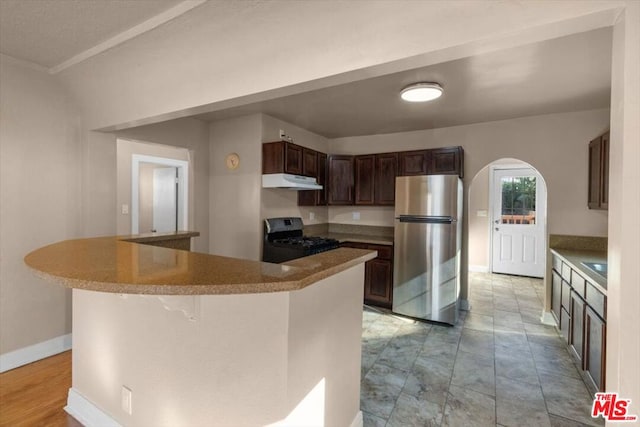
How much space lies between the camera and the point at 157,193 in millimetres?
4824

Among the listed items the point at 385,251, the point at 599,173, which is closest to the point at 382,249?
the point at 385,251

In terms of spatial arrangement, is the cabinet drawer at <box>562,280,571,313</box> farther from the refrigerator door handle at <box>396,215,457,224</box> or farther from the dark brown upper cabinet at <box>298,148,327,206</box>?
the dark brown upper cabinet at <box>298,148,327,206</box>

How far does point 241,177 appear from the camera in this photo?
3752 millimetres

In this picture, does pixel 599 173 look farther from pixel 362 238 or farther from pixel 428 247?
pixel 362 238

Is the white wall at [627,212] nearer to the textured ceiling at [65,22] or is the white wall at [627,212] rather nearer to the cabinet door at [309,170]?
the textured ceiling at [65,22]

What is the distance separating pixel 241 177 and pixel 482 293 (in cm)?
413

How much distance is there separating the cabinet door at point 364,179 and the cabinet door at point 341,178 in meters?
0.09

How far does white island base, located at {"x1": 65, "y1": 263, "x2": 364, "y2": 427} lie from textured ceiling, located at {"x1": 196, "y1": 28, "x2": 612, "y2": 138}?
1.86 m

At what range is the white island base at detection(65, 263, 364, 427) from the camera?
47.3 inches

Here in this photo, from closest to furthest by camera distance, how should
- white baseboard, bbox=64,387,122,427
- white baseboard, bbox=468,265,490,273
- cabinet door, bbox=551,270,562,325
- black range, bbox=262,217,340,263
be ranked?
white baseboard, bbox=64,387,122,427, cabinet door, bbox=551,270,562,325, black range, bbox=262,217,340,263, white baseboard, bbox=468,265,490,273

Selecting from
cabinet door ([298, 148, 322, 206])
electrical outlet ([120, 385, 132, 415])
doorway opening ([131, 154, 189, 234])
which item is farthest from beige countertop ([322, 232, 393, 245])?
electrical outlet ([120, 385, 132, 415])

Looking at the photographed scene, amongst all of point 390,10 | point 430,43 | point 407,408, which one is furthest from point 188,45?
point 407,408

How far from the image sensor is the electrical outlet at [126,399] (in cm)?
160

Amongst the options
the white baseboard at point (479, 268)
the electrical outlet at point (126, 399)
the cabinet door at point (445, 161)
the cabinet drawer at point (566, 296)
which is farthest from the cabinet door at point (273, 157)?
the white baseboard at point (479, 268)
